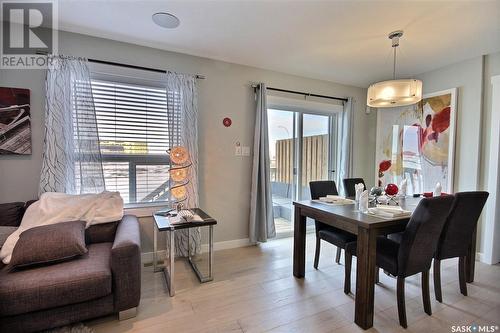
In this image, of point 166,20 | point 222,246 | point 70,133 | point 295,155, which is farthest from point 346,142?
point 70,133

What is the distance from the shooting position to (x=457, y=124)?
3145 millimetres

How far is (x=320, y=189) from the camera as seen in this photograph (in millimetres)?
2852

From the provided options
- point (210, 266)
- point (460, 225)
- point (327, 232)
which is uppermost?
point (460, 225)

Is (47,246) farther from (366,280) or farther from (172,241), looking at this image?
(366,280)

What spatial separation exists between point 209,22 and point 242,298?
2570mm

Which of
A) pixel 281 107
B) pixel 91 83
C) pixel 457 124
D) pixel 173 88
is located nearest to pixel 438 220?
pixel 457 124

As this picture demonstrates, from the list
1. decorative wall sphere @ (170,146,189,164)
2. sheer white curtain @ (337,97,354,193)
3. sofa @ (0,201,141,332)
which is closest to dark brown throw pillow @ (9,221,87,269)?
sofa @ (0,201,141,332)

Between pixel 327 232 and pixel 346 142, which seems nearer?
pixel 327 232

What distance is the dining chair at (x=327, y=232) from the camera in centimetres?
236

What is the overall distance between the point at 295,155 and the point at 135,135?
2.36m

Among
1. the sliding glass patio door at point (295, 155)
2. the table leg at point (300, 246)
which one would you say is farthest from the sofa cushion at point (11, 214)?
the sliding glass patio door at point (295, 155)

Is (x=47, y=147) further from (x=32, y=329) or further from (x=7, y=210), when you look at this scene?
(x=32, y=329)

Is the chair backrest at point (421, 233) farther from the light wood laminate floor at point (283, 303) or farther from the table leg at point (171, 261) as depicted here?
the table leg at point (171, 261)

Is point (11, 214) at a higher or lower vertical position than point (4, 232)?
higher
